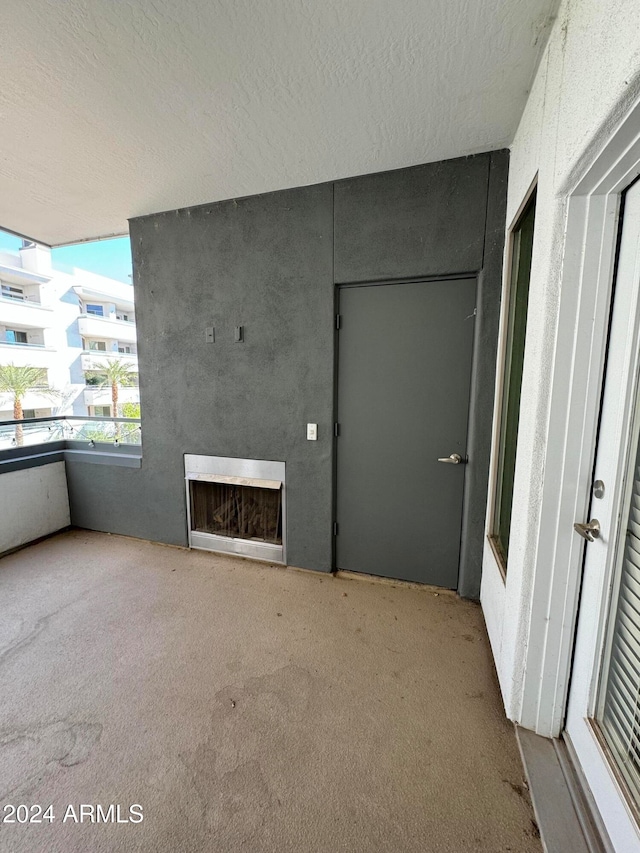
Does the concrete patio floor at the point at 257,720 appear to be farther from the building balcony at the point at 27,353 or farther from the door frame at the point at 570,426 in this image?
the building balcony at the point at 27,353

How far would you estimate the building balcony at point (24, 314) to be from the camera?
9.65 metres

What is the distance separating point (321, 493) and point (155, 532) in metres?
1.66

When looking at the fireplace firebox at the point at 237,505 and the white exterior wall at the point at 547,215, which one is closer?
the white exterior wall at the point at 547,215

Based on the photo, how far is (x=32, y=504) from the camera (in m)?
2.93

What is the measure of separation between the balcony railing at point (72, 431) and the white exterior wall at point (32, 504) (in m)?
0.27

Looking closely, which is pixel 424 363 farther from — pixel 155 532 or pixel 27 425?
pixel 27 425

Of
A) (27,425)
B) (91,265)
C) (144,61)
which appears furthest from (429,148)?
(91,265)

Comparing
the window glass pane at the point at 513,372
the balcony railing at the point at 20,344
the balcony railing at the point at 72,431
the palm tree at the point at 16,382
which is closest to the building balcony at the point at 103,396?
the balcony railing at the point at 72,431

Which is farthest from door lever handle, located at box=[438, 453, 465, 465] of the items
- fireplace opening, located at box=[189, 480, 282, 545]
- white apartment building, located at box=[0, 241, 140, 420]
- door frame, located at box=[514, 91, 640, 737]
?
white apartment building, located at box=[0, 241, 140, 420]

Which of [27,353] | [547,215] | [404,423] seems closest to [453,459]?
[404,423]

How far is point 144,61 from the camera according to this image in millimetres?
Answer: 1350

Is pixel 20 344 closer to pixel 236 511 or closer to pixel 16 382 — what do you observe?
pixel 16 382

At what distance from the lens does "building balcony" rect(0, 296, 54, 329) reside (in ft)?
31.6

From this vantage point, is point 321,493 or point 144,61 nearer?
point 144,61
